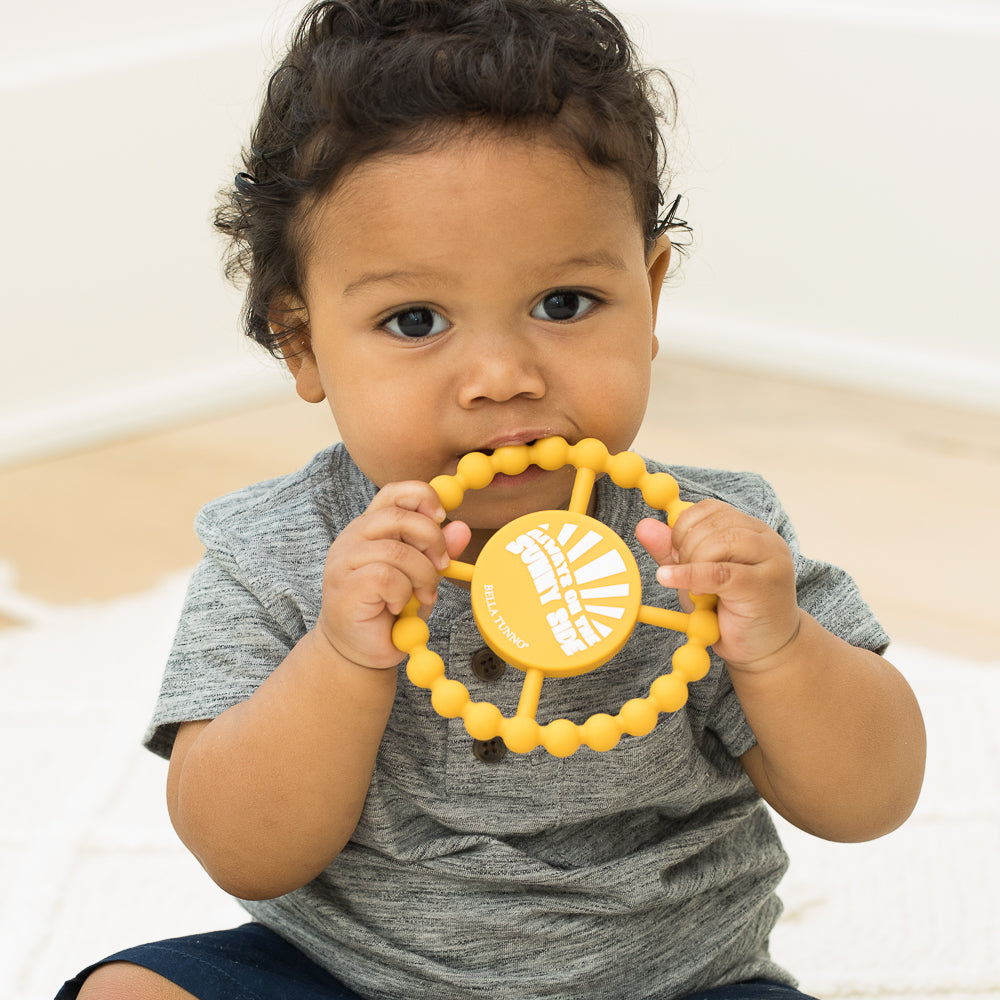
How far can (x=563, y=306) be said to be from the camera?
73 centimetres

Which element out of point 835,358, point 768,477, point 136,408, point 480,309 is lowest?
point 480,309

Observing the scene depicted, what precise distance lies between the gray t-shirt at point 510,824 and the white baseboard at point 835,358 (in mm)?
1237

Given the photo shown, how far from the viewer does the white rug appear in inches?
40.8

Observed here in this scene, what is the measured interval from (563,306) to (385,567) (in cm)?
19

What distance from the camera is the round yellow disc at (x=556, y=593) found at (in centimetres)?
64

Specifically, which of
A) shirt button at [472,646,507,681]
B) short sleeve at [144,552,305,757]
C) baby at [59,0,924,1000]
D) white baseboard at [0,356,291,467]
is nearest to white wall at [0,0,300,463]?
white baseboard at [0,356,291,467]

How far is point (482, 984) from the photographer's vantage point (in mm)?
771

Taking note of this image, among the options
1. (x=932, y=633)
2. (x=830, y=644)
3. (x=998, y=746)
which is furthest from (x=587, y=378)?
(x=932, y=633)

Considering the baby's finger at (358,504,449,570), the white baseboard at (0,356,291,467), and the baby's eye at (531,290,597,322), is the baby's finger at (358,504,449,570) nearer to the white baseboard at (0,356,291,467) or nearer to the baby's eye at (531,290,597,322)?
the baby's eye at (531,290,597,322)

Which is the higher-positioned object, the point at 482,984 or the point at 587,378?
the point at 587,378

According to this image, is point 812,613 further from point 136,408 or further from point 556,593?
point 136,408

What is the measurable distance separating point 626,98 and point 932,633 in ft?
2.77

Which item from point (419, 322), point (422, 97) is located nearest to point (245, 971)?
point (419, 322)

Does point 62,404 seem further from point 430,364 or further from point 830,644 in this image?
point 830,644
